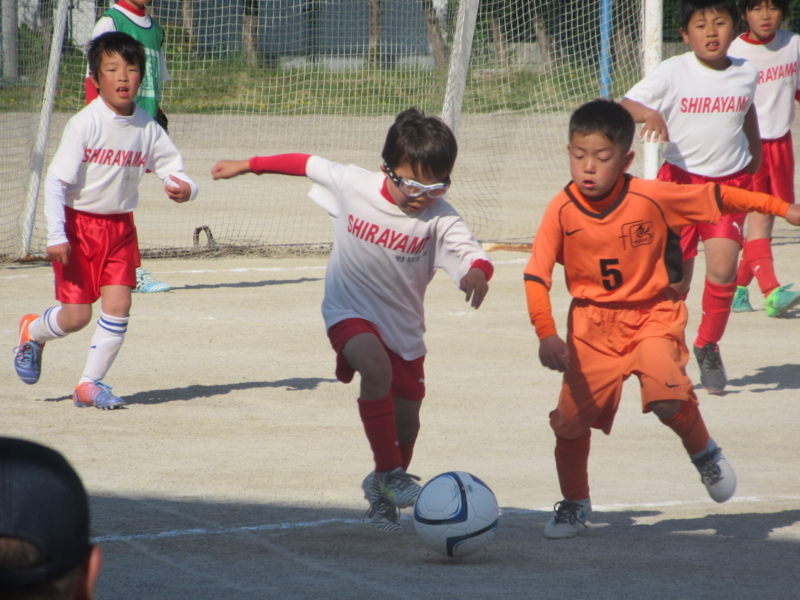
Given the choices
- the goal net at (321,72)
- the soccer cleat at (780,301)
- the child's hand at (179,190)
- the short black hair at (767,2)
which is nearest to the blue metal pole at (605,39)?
the goal net at (321,72)

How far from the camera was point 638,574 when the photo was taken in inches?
130

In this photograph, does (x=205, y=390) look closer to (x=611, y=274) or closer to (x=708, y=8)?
(x=611, y=274)

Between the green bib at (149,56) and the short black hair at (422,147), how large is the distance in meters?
5.16

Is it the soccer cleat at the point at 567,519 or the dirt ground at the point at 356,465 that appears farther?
the soccer cleat at the point at 567,519

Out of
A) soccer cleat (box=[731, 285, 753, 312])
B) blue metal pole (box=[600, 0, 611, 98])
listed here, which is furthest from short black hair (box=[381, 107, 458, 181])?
blue metal pole (box=[600, 0, 611, 98])

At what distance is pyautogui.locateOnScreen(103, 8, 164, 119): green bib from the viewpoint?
27.6ft

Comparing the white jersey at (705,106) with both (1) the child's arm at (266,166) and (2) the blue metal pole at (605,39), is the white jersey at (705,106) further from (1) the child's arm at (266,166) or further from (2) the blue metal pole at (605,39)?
(2) the blue metal pole at (605,39)

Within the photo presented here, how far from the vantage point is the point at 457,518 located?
11.3ft

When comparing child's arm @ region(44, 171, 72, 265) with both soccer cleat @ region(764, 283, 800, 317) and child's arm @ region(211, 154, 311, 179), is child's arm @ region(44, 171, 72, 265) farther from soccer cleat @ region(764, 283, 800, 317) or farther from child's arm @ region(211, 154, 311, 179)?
soccer cleat @ region(764, 283, 800, 317)

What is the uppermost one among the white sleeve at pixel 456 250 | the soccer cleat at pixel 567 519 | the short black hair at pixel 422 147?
the short black hair at pixel 422 147

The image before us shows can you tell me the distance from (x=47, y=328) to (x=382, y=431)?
2740mm

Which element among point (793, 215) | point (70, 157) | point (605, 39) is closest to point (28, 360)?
point (70, 157)

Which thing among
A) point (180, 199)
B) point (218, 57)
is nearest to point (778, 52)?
point (180, 199)

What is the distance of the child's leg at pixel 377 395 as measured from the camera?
3.80 meters
